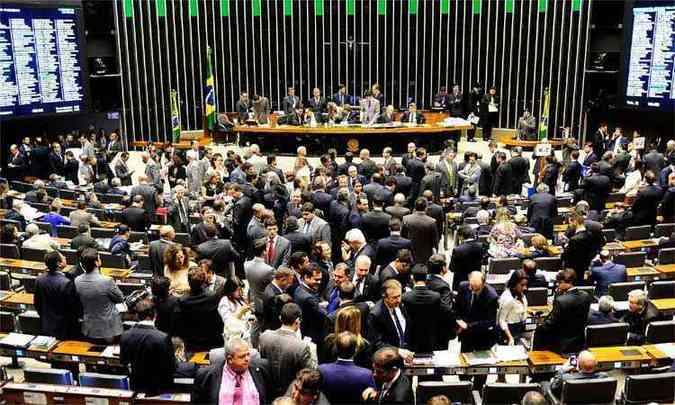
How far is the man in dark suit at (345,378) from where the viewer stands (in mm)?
4355

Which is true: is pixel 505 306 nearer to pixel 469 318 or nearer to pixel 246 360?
pixel 469 318

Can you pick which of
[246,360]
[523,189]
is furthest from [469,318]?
[523,189]

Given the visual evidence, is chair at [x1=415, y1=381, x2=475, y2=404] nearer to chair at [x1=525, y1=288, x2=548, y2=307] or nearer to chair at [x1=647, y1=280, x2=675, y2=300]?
chair at [x1=525, y1=288, x2=548, y2=307]

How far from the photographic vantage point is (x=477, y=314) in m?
6.10

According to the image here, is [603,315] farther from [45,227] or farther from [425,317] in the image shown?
[45,227]

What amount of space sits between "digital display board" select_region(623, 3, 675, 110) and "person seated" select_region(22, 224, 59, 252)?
40.4 feet

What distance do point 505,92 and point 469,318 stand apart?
15168mm

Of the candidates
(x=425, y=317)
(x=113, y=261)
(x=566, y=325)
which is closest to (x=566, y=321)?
(x=566, y=325)

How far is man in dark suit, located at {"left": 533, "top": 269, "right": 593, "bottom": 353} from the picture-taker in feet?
19.6

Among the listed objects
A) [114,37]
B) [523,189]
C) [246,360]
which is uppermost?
[114,37]

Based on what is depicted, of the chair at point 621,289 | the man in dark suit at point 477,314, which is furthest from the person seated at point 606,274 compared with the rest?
the man in dark suit at point 477,314

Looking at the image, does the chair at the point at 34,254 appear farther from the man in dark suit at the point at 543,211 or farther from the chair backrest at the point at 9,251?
the man in dark suit at the point at 543,211

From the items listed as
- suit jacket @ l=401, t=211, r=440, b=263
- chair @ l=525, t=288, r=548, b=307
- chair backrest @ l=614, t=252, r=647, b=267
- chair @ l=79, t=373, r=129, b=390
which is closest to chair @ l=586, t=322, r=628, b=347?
chair @ l=525, t=288, r=548, b=307

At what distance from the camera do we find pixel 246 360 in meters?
4.22
